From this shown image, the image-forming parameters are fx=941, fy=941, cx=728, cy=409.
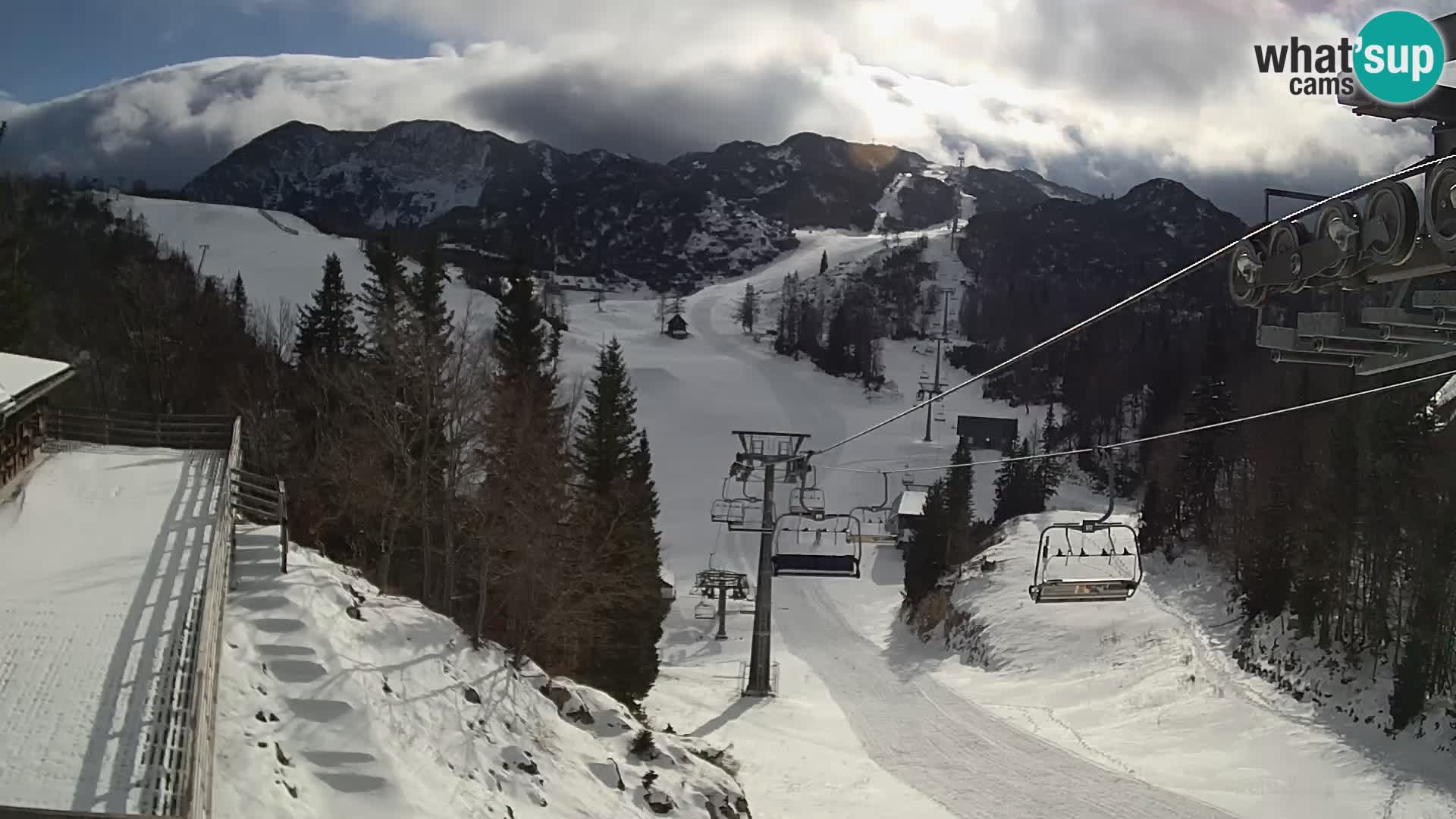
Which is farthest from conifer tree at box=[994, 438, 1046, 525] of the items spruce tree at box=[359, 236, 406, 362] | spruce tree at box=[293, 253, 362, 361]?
spruce tree at box=[293, 253, 362, 361]

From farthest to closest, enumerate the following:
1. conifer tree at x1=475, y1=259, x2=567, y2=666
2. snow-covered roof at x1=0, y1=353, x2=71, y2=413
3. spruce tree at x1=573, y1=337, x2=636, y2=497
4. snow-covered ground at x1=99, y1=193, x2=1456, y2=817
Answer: spruce tree at x1=573, y1=337, x2=636, y2=497
conifer tree at x1=475, y1=259, x2=567, y2=666
snow-covered ground at x1=99, y1=193, x2=1456, y2=817
snow-covered roof at x1=0, y1=353, x2=71, y2=413

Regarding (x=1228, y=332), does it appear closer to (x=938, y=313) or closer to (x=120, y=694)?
(x=938, y=313)

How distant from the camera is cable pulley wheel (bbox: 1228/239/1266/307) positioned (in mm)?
6613

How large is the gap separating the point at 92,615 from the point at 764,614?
62.5ft

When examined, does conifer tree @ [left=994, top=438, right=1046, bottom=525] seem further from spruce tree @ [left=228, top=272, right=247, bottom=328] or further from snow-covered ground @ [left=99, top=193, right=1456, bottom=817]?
spruce tree @ [left=228, top=272, right=247, bottom=328]

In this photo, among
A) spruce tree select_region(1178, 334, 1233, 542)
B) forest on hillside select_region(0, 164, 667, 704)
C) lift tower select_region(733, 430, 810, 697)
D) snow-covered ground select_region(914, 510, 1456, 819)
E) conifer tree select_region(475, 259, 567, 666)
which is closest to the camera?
snow-covered ground select_region(914, 510, 1456, 819)

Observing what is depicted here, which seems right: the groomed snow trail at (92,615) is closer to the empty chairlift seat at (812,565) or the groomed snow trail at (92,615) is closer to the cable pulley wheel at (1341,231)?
the cable pulley wheel at (1341,231)

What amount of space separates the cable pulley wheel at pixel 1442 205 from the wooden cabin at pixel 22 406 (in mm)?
20396

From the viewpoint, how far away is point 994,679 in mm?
33500

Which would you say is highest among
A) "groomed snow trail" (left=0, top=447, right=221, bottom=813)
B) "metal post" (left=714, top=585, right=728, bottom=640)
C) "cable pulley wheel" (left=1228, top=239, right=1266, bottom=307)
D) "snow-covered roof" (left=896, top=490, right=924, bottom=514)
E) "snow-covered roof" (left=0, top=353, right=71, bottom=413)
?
"cable pulley wheel" (left=1228, top=239, right=1266, bottom=307)

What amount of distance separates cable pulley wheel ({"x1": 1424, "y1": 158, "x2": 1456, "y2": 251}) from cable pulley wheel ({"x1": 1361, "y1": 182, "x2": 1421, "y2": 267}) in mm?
146

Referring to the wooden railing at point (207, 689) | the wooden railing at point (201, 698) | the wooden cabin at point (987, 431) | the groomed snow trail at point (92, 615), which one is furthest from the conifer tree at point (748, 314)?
the wooden railing at point (207, 689)

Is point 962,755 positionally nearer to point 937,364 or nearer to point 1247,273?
point 1247,273

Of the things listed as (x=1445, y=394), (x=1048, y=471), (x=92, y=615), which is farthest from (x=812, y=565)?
(x=1048, y=471)
